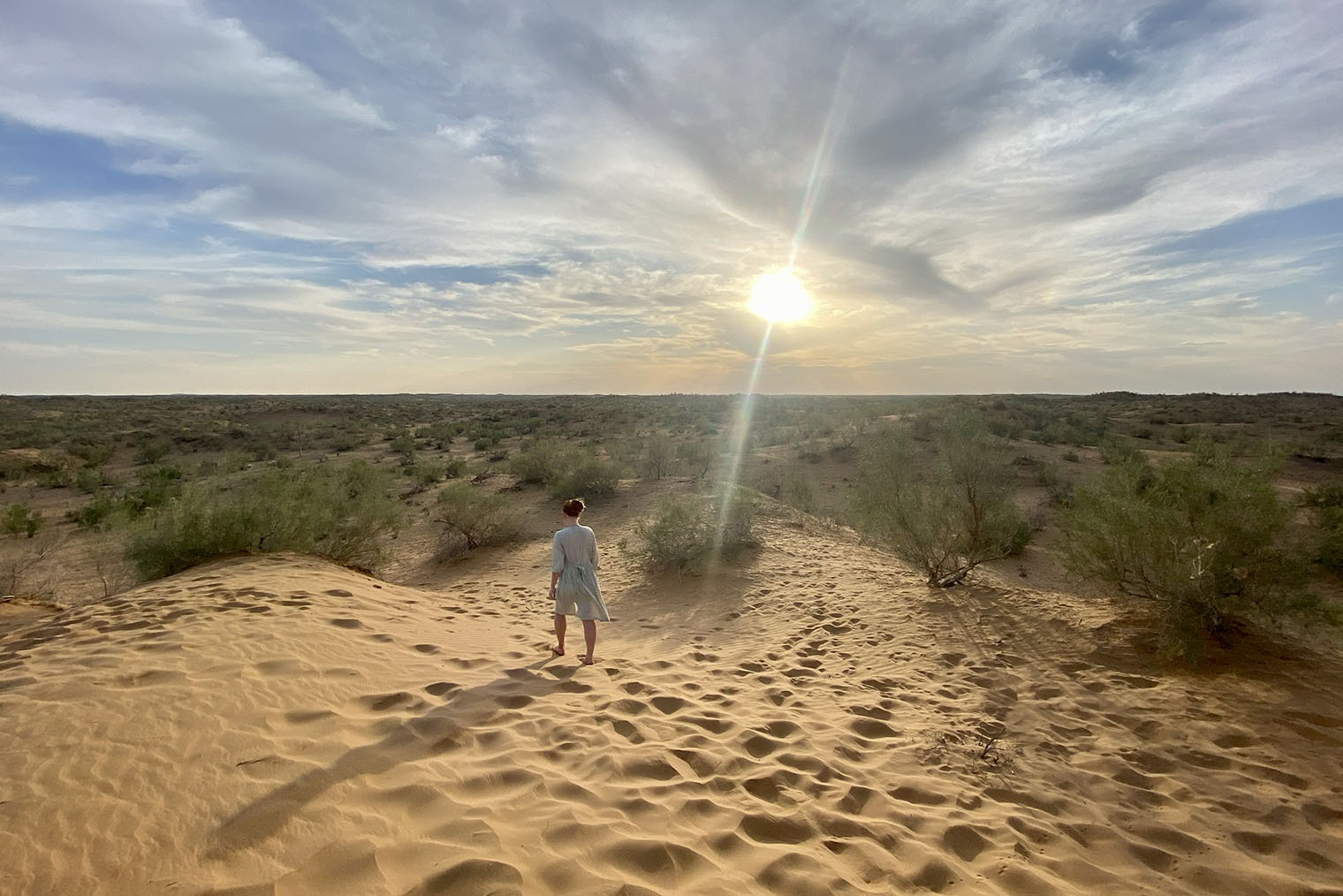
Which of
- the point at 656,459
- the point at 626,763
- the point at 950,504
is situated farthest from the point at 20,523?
the point at 950,504

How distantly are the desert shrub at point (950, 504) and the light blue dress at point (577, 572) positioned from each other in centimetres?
496

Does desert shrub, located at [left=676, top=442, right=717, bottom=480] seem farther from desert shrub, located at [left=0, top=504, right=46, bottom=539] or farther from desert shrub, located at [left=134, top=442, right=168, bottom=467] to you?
desert shrub, located at [left=134, top=442, right=168, bottom=467]

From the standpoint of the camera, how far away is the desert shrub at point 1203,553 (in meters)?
5.67

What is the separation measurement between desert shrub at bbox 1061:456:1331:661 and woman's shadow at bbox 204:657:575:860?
19.2 ft

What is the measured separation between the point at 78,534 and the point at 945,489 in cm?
1690

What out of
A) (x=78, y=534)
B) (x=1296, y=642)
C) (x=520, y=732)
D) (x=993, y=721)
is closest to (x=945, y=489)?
(x=1296, y=642)

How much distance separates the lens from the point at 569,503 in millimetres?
5973

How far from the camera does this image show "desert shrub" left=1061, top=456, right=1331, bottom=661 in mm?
5672

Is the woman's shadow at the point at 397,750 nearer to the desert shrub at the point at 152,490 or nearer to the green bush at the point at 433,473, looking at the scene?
the desert shrub at the point at 152,490

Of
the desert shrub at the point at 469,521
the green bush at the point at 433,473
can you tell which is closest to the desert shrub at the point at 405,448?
the green bush at the point at 433,473

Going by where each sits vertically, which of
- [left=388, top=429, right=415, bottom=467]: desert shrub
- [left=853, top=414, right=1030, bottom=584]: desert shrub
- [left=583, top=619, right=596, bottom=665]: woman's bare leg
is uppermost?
[left=853, top=414, right=1030, bottom=584]: desert shrub

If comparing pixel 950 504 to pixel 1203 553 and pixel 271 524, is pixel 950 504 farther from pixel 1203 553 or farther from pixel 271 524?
pixel 271 524

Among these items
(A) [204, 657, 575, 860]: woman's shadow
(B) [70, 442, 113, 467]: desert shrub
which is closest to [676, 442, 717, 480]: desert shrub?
(A) [204, 657, 575, 860]: woman's shadow

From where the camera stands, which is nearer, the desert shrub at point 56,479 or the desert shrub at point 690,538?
the desert shrub at point 690,538
